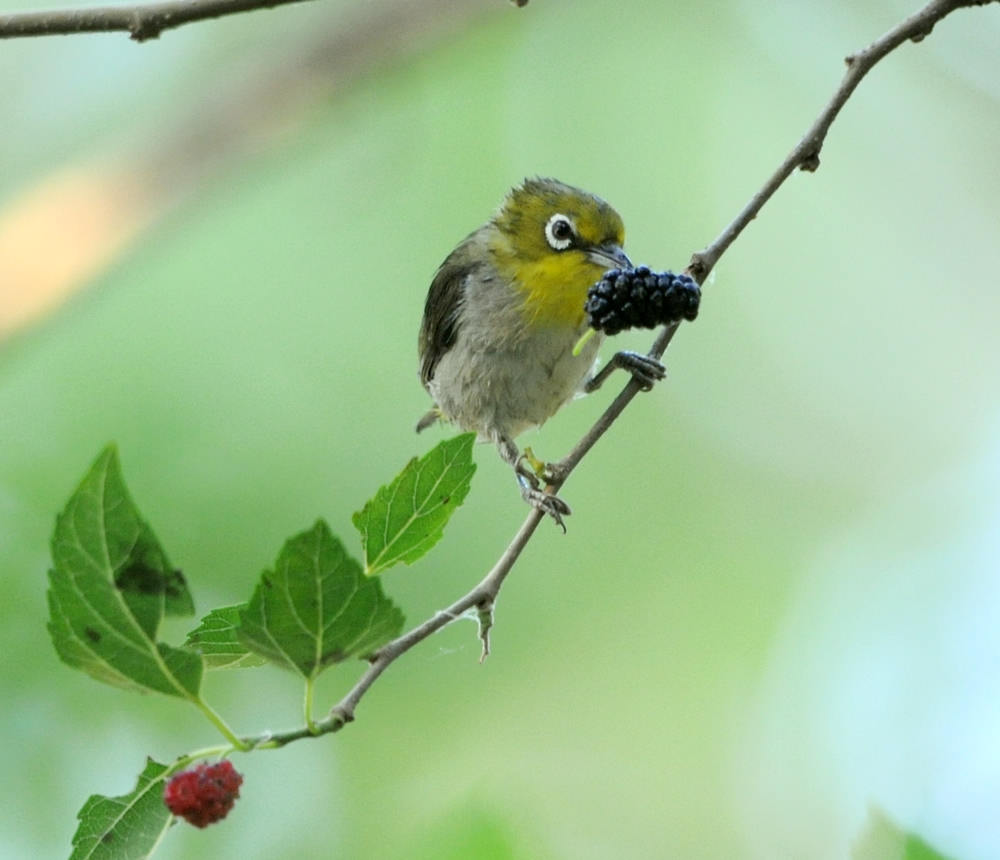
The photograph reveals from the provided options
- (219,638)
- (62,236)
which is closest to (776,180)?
(219,638)

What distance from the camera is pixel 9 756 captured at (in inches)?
309

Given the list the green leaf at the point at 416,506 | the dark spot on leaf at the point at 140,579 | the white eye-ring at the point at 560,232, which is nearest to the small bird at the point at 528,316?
the white eye-ring at the point at 560,232

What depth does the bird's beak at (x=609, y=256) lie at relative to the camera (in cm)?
492

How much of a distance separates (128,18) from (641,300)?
4.94 ft

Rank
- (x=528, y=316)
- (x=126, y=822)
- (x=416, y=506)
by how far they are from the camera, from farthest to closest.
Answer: (x=528, y=316) < (x=416, y=506) < (x=126, y=822)

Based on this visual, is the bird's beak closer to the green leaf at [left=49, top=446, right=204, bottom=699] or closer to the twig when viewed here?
the twig

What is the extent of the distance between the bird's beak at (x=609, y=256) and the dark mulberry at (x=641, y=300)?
1.40 meters

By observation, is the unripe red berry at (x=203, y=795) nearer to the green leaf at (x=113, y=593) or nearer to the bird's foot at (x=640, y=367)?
the green leaf at (x=113, y=593)

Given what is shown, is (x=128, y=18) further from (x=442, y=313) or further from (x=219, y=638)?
(x=442, y=313)

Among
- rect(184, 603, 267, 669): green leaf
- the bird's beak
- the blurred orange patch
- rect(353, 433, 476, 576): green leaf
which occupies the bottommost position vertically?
rect(184, 603, 267, 669): green leaf

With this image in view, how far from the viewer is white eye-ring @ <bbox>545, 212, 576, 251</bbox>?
517 centimetres

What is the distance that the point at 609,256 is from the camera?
5.00 m

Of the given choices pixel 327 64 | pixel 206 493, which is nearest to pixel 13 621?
pixel 206 493

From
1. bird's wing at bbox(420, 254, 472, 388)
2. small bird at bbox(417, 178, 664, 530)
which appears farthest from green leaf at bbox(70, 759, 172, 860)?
bird's wing at bbox(420, 254, 472, 388)
